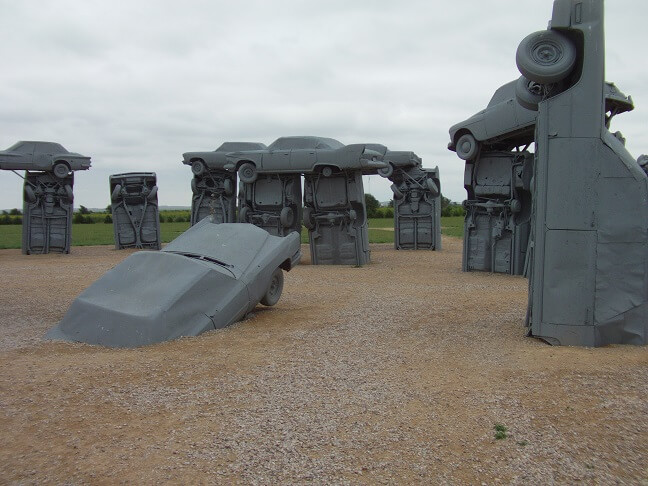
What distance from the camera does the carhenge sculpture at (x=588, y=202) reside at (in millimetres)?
7191

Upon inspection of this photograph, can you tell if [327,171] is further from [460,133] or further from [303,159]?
[460,133]

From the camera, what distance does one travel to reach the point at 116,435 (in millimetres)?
4633

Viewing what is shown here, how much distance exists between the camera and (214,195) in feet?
76.6

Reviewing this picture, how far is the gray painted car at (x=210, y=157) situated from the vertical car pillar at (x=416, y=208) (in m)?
5.68

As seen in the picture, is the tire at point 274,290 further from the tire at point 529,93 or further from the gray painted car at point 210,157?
the gray painted car at point 210,157

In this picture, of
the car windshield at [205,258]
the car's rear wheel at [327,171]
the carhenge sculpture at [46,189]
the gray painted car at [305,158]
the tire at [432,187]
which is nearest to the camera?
the car windshield at [205,258]

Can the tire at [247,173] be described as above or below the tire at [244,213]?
above

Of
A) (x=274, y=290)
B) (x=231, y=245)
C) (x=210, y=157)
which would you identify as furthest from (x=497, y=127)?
(x=210, y=157)

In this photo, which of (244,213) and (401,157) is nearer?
(244,213)

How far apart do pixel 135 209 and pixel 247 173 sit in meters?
7.60

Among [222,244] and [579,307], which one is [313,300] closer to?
[222,244]

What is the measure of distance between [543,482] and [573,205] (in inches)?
164

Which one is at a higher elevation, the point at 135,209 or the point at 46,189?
Result: the point at 46,189

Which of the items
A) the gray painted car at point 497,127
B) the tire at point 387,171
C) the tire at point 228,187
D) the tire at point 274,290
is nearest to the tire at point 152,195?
the tire at point 228,187
